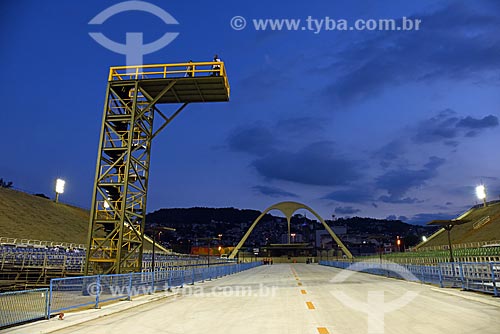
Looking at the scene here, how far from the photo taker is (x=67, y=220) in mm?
75125

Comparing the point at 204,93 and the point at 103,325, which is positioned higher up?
the point at 204,93

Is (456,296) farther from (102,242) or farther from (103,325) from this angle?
(102,242)

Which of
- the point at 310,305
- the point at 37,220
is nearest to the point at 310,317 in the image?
the point at 310,305

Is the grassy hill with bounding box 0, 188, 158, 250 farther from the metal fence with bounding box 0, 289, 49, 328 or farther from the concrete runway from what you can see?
the concrete runway

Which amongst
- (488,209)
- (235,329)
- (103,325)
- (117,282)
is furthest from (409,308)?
(488,209)

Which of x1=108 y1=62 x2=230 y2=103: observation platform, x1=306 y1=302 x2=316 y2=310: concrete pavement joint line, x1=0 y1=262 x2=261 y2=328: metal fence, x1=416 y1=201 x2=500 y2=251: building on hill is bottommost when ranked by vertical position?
x1=306 y1=302 x2=316 y2=310: concrete pavement joint line

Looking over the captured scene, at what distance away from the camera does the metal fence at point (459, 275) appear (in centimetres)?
1508

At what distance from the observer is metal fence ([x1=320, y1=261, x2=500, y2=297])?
1508 centimetres

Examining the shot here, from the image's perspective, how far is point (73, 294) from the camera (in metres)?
12.4

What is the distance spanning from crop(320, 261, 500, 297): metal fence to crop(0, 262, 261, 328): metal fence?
50.3ft

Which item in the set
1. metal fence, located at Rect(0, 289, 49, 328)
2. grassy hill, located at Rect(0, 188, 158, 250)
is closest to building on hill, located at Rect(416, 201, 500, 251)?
metal fence, located at Rect(0, 289, 49, 328)

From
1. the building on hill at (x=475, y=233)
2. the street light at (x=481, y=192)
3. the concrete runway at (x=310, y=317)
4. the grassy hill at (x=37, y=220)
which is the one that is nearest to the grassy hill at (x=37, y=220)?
the grassy hill at (x=37, y=220)

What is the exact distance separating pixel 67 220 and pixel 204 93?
61018 millimetres

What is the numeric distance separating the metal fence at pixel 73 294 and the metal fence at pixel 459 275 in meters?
15.3
